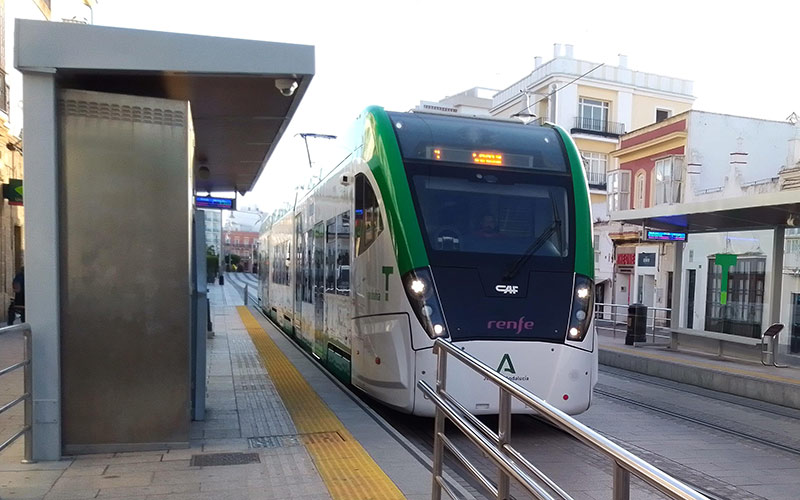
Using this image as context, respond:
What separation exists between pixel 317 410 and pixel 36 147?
3999mm

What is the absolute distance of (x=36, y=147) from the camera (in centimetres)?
498

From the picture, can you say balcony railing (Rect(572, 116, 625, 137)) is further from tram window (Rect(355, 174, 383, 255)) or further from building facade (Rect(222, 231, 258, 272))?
building facade (Rect(222, 231, 258, 272))

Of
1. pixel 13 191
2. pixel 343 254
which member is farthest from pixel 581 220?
pixel 13 191

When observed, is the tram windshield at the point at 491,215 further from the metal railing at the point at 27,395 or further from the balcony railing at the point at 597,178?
the balcony railing at the point at 597,178

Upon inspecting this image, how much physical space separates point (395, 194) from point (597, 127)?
36832 mm

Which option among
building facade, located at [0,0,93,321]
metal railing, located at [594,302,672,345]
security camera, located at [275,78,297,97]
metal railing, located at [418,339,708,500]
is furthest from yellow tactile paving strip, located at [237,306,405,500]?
building facade, located at [0,0,93,321]

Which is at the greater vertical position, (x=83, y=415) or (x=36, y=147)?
(x=36, y=147)

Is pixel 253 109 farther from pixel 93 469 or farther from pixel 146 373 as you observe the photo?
pixel 93 469

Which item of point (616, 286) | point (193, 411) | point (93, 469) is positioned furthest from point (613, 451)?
point (616, 286)

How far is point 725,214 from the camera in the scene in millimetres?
12852

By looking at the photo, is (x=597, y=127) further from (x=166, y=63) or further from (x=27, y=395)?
(x=27, y=395)

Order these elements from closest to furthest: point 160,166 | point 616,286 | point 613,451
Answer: point 613,451 → point 160,166 → point 616,286

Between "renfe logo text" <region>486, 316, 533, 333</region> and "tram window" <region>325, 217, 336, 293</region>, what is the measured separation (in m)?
3.42

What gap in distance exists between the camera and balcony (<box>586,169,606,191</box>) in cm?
3988
